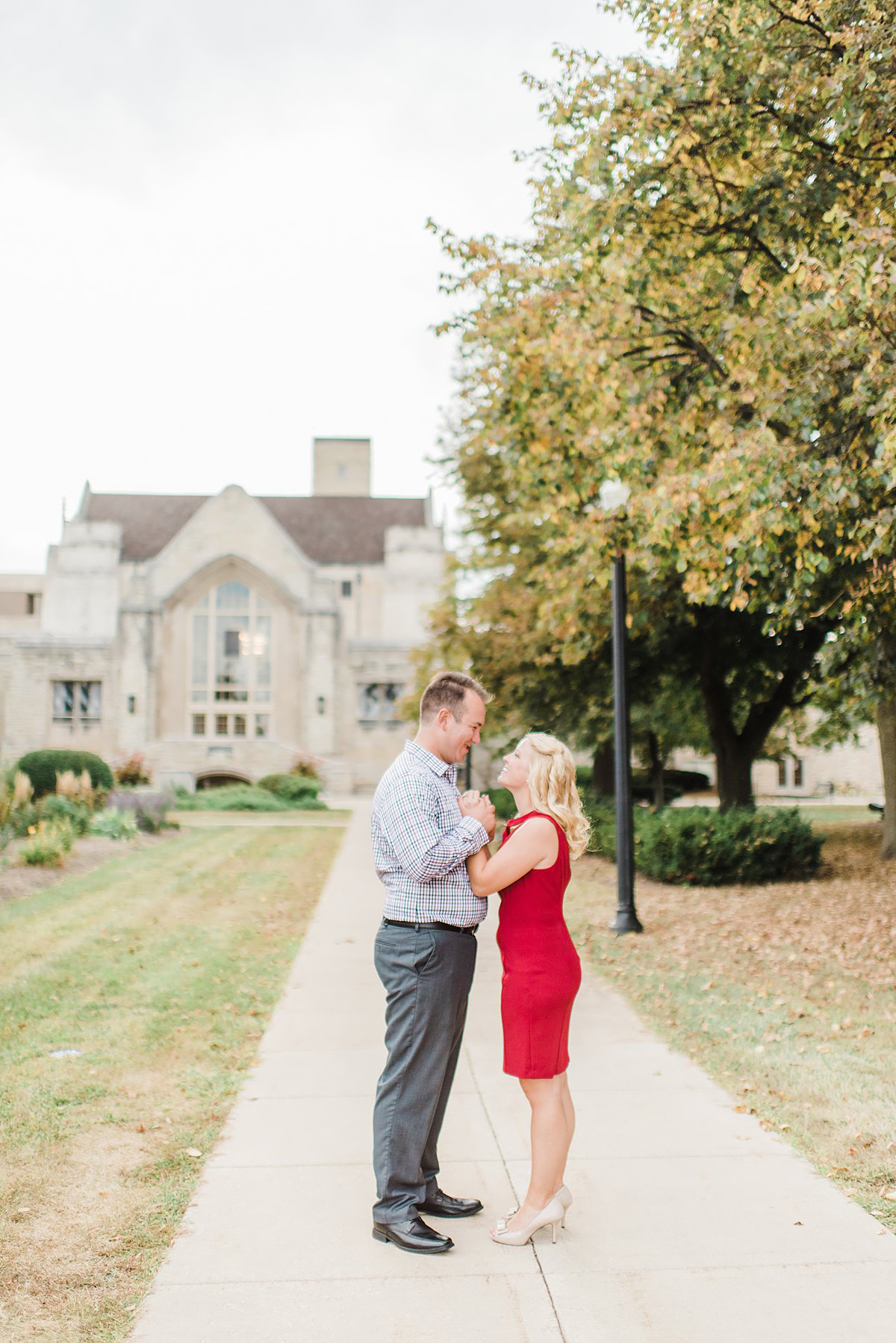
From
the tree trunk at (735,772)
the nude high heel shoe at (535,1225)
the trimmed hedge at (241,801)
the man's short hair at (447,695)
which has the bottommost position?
the trimmed hedge at (241,801)

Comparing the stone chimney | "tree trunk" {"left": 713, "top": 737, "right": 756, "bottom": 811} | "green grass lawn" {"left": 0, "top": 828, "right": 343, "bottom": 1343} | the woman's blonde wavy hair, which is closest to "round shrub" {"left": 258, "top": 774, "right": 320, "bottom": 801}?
"tree trunk" {"left": 713, "top": 737, "right": 756, "bottom": 811}

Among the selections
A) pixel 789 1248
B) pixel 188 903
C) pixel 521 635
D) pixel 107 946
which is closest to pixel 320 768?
pixel 521 635

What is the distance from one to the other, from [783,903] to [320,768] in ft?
101

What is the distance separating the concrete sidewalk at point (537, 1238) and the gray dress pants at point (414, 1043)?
9.9 inches

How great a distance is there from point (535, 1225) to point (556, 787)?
161 cm

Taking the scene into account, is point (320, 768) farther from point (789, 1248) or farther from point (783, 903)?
point (789, 1248)

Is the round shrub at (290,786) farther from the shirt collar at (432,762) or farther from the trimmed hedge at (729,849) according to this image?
the shirt collar at (432,762)

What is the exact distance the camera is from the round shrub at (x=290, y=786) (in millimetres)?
36625

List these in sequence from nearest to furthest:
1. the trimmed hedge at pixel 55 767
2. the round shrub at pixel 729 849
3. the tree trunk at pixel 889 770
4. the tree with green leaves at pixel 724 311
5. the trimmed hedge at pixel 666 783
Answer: the tree with green leaves at pixel 724 311 → the round shrub at pixel 729 849 → the tree trunk at pixel 889 770 → the trimmed hedge at pixel 55 767 → the trimmed hedge at pixel 666 783

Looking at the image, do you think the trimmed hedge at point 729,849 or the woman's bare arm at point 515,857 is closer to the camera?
the woman's bare arm at point 515,857

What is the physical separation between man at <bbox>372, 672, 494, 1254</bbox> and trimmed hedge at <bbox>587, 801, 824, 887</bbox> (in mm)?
10596

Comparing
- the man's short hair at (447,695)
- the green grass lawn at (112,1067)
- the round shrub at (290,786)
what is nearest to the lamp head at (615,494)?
the green grass lawn at (112,1067)

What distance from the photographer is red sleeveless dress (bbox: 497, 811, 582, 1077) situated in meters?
3.97

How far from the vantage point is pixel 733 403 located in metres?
10.0
